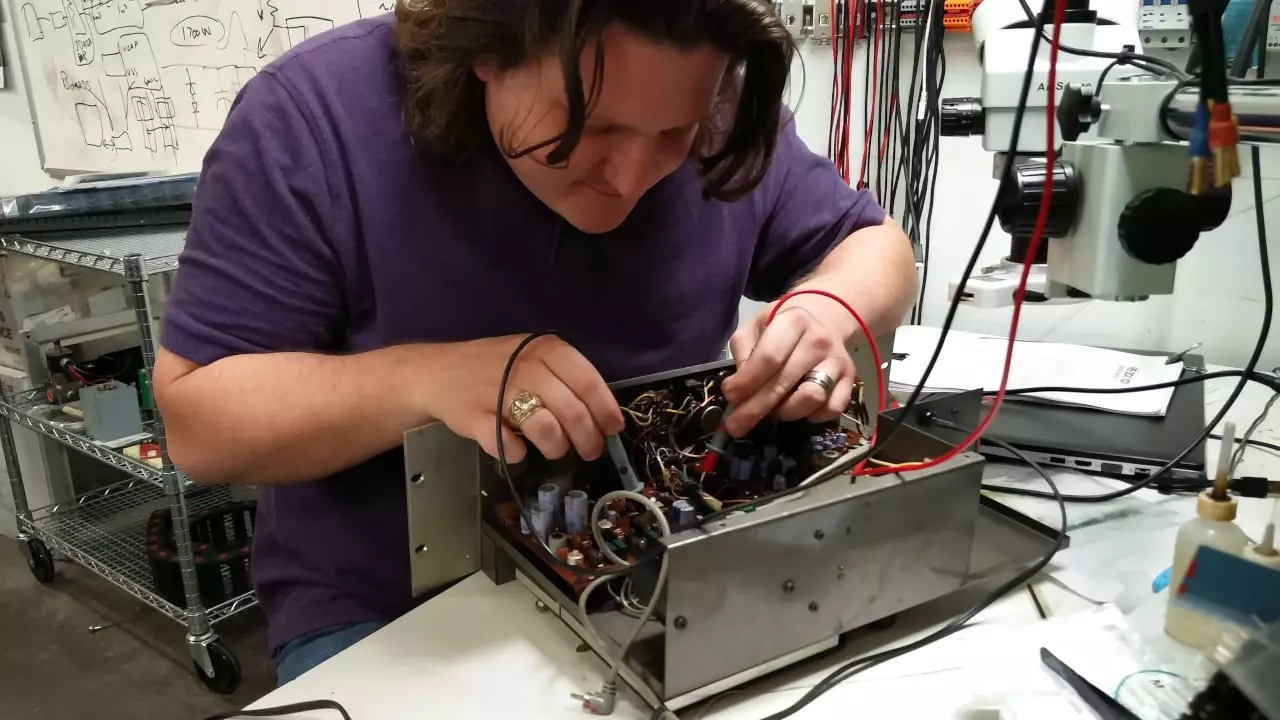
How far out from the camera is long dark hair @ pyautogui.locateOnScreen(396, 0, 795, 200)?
2.06 feet

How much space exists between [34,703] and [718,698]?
5.92 ft

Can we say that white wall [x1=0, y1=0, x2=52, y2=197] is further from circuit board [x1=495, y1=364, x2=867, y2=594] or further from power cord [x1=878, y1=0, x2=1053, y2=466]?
power cord [x1=878, y1=0, x2=1053, y2=466]

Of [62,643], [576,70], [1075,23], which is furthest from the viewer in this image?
[62,643]

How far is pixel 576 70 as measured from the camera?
627mm

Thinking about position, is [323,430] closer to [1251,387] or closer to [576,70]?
[576,70]

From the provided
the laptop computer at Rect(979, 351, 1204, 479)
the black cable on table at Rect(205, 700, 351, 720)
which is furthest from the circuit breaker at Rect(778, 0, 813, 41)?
the black cable on table at Rect(205, 700, 351, 720)

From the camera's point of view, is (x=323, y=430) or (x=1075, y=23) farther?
(x=1075, y=23)

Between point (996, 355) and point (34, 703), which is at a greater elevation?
point (996, 355)

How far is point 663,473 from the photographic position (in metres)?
0.77

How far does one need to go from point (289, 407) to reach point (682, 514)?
1.13 feet

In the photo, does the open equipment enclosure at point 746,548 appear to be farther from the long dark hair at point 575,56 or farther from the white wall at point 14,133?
the white wall at point 14,133

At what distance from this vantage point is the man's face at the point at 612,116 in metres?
0.64

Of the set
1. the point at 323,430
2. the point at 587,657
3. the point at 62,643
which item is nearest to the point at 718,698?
the point at 587,657

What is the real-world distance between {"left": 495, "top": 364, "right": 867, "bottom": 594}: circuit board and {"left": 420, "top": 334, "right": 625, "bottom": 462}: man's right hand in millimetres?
57
